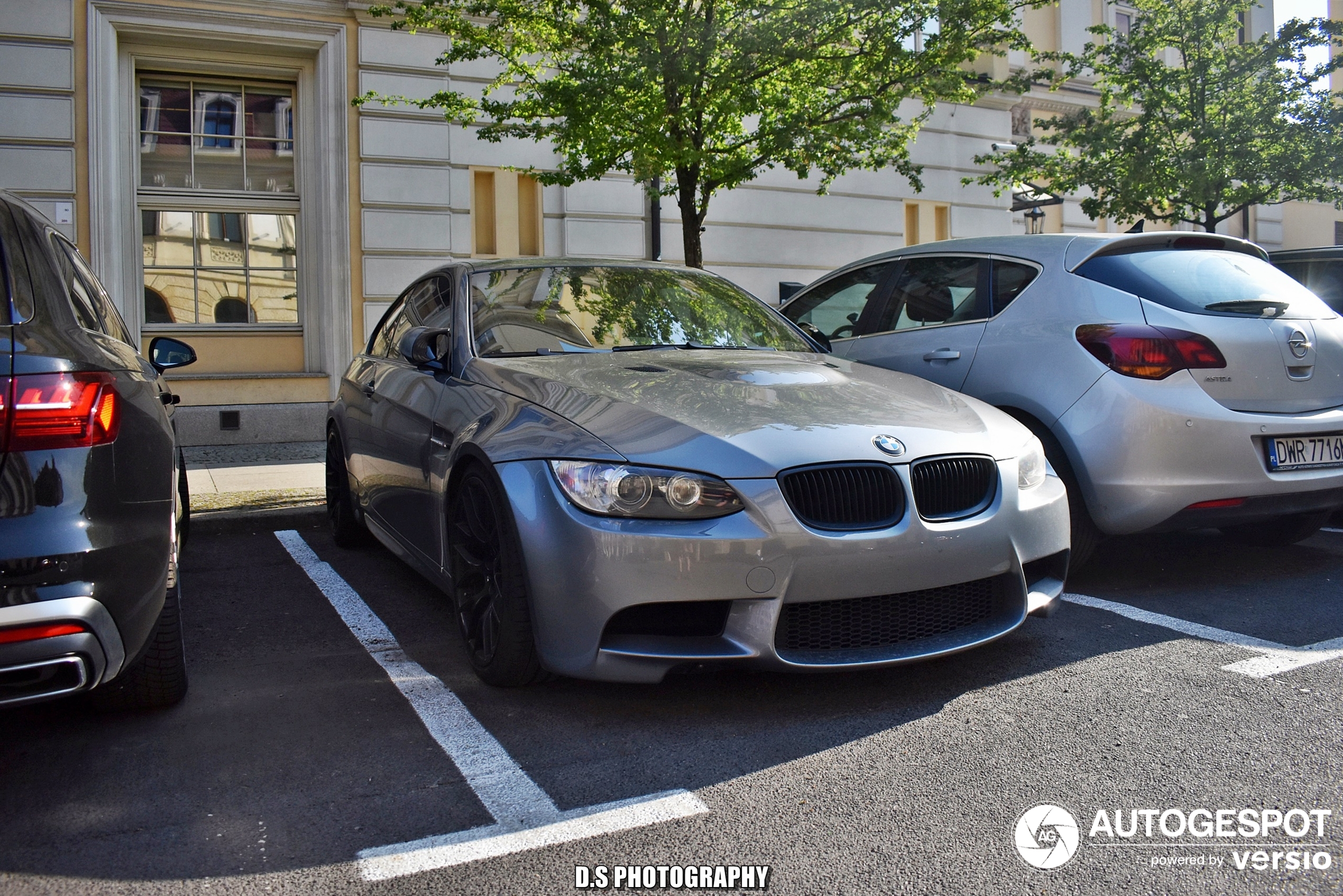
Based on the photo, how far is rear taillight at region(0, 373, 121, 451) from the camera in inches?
98.6

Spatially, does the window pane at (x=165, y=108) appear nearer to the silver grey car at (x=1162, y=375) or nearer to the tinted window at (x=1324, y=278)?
the silver grey car at (x=1162, y=375)

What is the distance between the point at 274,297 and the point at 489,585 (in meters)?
10.3

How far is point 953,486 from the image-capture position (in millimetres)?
3459

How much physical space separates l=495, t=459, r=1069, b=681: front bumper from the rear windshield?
2.11 meters

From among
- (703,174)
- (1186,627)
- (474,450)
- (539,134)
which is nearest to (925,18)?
(703,174)

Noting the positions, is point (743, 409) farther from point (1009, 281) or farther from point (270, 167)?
point (270, 167)

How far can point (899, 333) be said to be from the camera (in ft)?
19.1

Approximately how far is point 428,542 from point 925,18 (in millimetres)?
7280

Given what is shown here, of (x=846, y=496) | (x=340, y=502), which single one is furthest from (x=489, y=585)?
(x=340, y=502)

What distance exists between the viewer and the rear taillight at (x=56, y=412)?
2504 mm

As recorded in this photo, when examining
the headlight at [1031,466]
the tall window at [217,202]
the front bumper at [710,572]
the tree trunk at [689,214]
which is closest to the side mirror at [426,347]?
the front bumper at [710,572]

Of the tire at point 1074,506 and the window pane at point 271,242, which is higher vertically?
the window pane at point 271,242

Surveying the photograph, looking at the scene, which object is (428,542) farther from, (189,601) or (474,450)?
(189,601)
